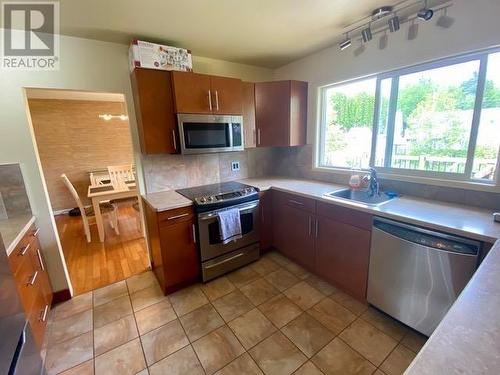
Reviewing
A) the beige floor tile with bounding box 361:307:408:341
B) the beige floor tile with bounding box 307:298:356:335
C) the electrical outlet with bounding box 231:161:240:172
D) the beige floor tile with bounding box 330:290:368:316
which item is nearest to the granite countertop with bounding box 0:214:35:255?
the electrical outlet with bounding box 231:161:240:172

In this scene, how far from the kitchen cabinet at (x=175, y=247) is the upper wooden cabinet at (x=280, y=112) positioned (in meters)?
1.39

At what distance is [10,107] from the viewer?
1.77 metres

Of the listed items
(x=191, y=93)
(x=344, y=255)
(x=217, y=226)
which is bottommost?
(x=344, y=255)

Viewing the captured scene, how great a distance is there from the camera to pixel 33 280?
1648mm

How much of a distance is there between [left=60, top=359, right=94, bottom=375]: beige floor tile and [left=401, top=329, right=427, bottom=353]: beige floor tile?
84.2 inches

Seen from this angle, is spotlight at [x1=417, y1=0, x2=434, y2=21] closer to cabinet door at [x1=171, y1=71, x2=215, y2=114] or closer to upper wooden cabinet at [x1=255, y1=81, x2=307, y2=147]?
upper wooden cabinet at [x1=255, y1=81, x2=307, y2=147]

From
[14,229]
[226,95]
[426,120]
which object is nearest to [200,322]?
[14,229]

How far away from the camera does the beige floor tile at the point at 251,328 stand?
166 centimetres

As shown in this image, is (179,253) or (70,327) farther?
(179,253)

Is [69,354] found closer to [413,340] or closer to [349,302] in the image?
[349,302]

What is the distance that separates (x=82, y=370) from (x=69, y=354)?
211mm

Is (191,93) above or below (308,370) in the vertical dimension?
above

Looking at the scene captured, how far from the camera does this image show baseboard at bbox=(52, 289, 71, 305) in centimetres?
211

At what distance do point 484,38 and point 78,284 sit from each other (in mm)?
4082
